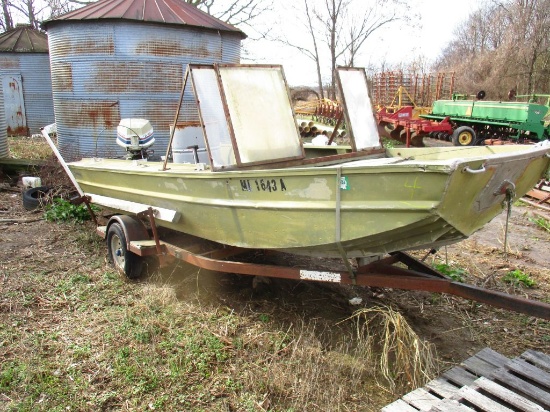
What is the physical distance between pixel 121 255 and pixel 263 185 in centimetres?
249

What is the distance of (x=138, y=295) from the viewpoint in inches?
185

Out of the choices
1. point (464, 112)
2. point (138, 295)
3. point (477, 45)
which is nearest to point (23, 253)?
point (138, 295)

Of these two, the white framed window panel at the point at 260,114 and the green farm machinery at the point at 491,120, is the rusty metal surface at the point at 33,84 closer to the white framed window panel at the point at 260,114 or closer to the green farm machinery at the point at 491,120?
the green farm machinery at the point at 491,120

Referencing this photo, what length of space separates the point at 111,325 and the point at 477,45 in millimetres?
43081

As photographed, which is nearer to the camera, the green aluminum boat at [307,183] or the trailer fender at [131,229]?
the green aluminum boat at [307,183]

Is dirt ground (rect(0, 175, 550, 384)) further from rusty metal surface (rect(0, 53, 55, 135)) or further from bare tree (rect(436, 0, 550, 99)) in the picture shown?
bare tree (rect(436, 0, 550, 99))

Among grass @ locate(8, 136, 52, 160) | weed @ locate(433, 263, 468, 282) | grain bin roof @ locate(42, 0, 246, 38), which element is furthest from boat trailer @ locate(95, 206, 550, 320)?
grass @ locate(8, 136, 52, 160)

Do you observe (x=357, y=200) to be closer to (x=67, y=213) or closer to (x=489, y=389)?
(x=489, y=389)

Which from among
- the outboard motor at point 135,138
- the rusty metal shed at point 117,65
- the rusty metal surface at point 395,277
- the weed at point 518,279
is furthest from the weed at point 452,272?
the rusty metal shed at point 117,65

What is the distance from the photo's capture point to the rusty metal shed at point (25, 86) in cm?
1592

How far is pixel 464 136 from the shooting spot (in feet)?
48.5

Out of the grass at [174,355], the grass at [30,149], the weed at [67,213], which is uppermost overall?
the grass at [30,149]

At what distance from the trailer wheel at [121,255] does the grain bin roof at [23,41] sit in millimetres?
13374

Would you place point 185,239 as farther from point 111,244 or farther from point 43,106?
point 43,106
